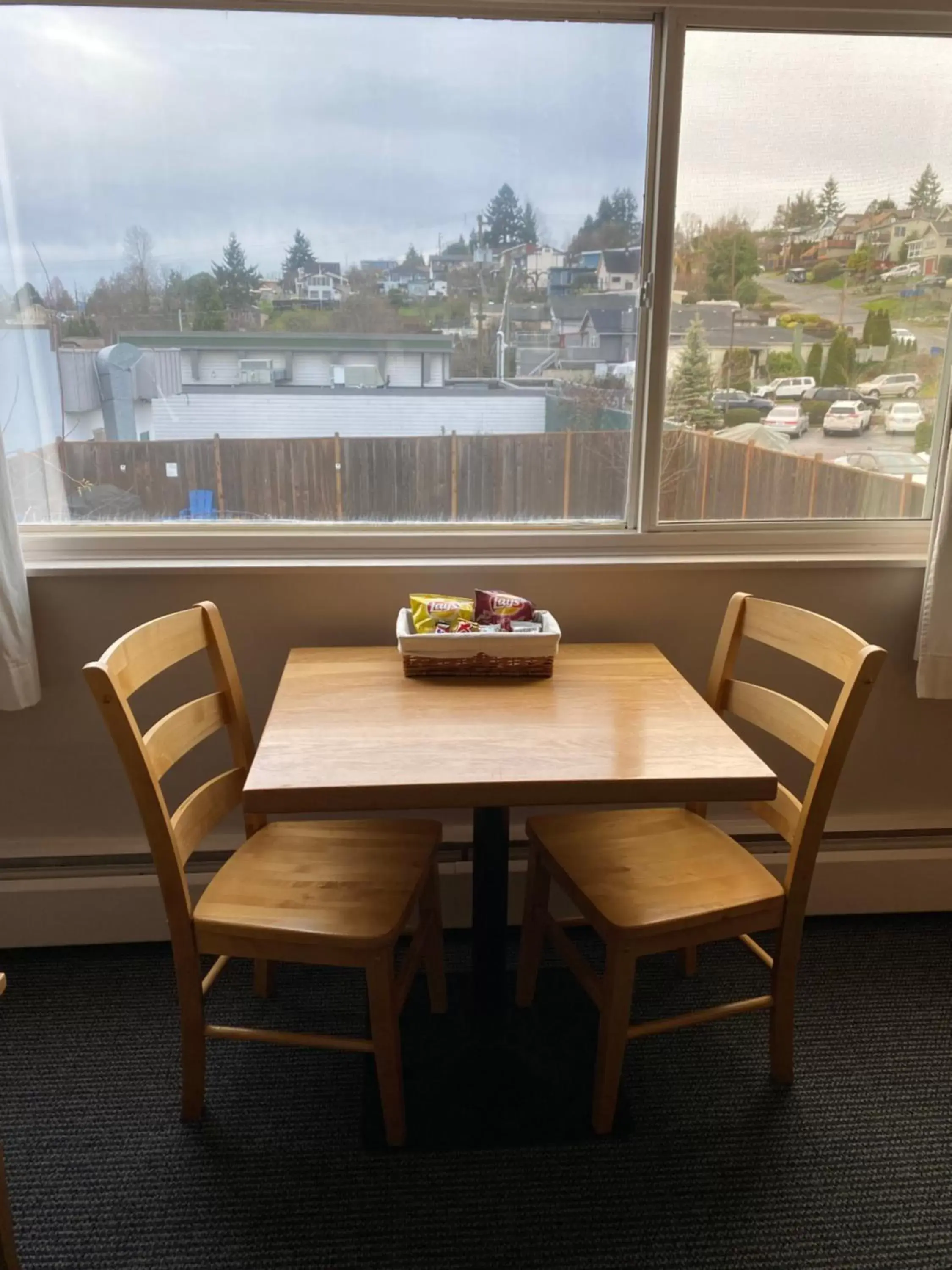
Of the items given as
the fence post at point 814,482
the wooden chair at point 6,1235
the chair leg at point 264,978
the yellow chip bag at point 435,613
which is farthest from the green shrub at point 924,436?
the wooden chair at point 6,1235

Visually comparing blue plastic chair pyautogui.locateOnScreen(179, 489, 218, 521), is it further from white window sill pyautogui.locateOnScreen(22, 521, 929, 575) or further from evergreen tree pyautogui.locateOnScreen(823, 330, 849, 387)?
evergreen tree pyautogui.locateOnScreen(823, 330, 849, 387)

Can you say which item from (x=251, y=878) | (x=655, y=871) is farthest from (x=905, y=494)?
(x=251, y=878)

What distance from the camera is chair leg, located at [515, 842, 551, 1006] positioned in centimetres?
179

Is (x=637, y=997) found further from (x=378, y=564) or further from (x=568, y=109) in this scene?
(x=568, y=109)

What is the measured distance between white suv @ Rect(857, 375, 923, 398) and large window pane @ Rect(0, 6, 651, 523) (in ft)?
1.72

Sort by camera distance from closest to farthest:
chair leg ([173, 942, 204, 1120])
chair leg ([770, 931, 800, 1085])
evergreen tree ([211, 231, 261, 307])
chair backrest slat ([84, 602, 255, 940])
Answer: chair backrest slat ([84, 602, 255, 940])
chair leg ([173, 942, 204, 1120])
chair leg ([770, 931, 800, 1085])
evergreen tree ([211, 231, 261, 307])

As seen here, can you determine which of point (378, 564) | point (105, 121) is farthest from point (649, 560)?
point (105, 121)

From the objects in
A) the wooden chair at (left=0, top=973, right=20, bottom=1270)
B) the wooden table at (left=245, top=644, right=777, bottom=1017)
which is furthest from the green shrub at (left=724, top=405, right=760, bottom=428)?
the wooden chair at (left=0, top=973, right=20, bottom=1270)

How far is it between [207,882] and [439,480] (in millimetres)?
1035

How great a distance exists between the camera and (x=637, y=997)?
75.9 inches

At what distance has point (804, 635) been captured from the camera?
1.65 metres

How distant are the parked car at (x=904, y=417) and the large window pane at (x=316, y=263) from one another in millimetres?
585

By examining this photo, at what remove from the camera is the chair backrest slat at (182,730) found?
148 cm

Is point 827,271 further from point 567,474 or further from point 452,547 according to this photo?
point 452,547
